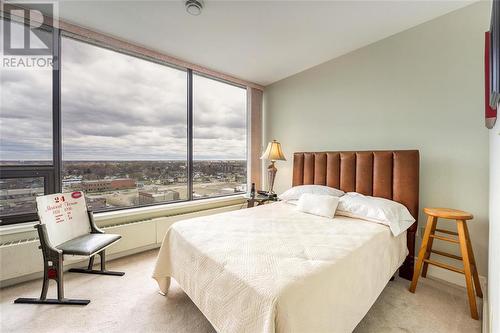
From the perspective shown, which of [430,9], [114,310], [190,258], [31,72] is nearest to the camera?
[190,258]

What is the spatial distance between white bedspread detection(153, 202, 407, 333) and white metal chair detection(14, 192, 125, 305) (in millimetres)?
720

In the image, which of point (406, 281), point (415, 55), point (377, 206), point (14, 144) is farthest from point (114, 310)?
point (415, 55)

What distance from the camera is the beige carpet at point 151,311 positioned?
160 cm

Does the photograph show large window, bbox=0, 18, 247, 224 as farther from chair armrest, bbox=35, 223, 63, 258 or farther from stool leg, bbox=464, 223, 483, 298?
stool leg, bbox=464, 223, 483, 298

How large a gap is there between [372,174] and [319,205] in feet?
2.66

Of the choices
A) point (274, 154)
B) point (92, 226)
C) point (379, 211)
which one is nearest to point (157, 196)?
point (92, 226)

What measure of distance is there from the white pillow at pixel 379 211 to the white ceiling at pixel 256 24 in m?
1.91

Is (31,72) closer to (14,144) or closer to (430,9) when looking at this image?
(14,144)

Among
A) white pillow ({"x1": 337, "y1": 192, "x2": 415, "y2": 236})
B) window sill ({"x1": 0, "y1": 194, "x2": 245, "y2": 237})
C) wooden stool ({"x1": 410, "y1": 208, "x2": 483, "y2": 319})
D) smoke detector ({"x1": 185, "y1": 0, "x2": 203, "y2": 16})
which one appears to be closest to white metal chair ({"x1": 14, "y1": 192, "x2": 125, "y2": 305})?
window sill ({"x1": 0, "y1": 194, "x2": 245, "y2": 237})

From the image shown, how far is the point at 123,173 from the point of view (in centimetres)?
292

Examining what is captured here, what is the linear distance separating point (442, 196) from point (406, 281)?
37.8 inches

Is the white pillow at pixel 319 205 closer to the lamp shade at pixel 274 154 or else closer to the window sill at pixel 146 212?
the lamp shade at pixel 274 154

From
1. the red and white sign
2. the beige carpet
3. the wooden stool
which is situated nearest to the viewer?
the beige carpet

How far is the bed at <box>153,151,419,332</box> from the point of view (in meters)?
1.07
